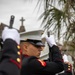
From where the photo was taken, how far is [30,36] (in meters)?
2.80

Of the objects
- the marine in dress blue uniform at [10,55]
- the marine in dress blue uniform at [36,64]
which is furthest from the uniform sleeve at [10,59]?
the marine in dress blue uniform at [36,64]

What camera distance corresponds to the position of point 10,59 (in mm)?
1571

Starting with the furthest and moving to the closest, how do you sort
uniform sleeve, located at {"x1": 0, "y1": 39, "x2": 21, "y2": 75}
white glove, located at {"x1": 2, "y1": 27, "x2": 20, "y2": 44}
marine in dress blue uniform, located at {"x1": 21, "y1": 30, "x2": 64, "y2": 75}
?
marine in dress blue uniform, located at {"x1": 21, "y1": 30, "x2": 64, "y2": 75} < white glove, located at {"x1": 2, "y1": 27, "x2": 20, "y2": 44} < uniform sleeve, located at {"x1": 0, "y1": 39, "x2": 21, "y2": 75}

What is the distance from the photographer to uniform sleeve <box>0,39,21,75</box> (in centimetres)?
152

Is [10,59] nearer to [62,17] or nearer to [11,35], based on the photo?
[11,35]

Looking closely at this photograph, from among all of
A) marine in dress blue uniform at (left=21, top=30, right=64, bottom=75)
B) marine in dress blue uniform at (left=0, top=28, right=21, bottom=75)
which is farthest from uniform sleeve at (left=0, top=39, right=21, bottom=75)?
marine in dress blue uniform at (left=21, top=30, right=64, bottom=75)

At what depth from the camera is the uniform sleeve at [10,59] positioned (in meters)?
1.52

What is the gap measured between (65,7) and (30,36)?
1687mm

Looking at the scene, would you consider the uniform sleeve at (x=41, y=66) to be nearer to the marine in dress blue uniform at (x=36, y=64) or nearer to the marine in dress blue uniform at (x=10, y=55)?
the marine in dress blue uniform at (x=36, y=64)

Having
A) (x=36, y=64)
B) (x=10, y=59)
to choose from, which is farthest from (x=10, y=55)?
(x=36, y=64)

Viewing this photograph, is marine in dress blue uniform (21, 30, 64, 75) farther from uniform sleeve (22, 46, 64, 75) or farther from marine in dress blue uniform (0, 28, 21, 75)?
marine in dress blue uniform (0, 28, 21, 75)

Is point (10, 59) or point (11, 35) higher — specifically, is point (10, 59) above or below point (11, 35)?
below

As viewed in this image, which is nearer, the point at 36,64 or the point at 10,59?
the point at 10,59

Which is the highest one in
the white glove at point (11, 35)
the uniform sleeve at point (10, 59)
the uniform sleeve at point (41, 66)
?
the white glove at point (11, 35)
